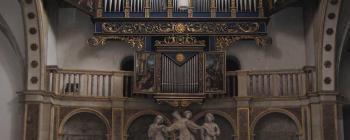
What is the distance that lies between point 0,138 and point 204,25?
338 inches

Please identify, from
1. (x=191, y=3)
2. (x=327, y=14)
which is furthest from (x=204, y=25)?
(x=327, y=14)

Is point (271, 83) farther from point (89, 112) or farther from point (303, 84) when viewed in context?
point (89, 112)

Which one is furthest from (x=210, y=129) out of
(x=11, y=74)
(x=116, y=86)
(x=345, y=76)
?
(x=11, y=74)

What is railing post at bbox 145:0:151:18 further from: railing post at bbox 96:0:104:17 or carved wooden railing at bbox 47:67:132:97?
carved wooden railing at bbox 47:67:132:97

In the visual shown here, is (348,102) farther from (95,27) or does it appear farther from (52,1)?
(52,1)

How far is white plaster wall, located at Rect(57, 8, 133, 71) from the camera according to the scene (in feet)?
84.2

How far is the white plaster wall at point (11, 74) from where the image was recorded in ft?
78.0

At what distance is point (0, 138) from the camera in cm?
2402

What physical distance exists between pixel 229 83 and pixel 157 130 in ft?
11.0

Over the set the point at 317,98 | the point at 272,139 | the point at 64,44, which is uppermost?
the point at 64,44

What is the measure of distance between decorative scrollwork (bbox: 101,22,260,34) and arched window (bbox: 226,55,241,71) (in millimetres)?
1307

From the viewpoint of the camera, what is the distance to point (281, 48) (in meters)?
25.5

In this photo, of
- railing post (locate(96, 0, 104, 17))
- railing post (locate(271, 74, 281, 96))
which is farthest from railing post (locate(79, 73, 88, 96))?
railing post (locate(271, 74, 281, 96))

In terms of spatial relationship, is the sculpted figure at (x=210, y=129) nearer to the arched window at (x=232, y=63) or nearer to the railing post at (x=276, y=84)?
the railing post at (x=276, y=84)
